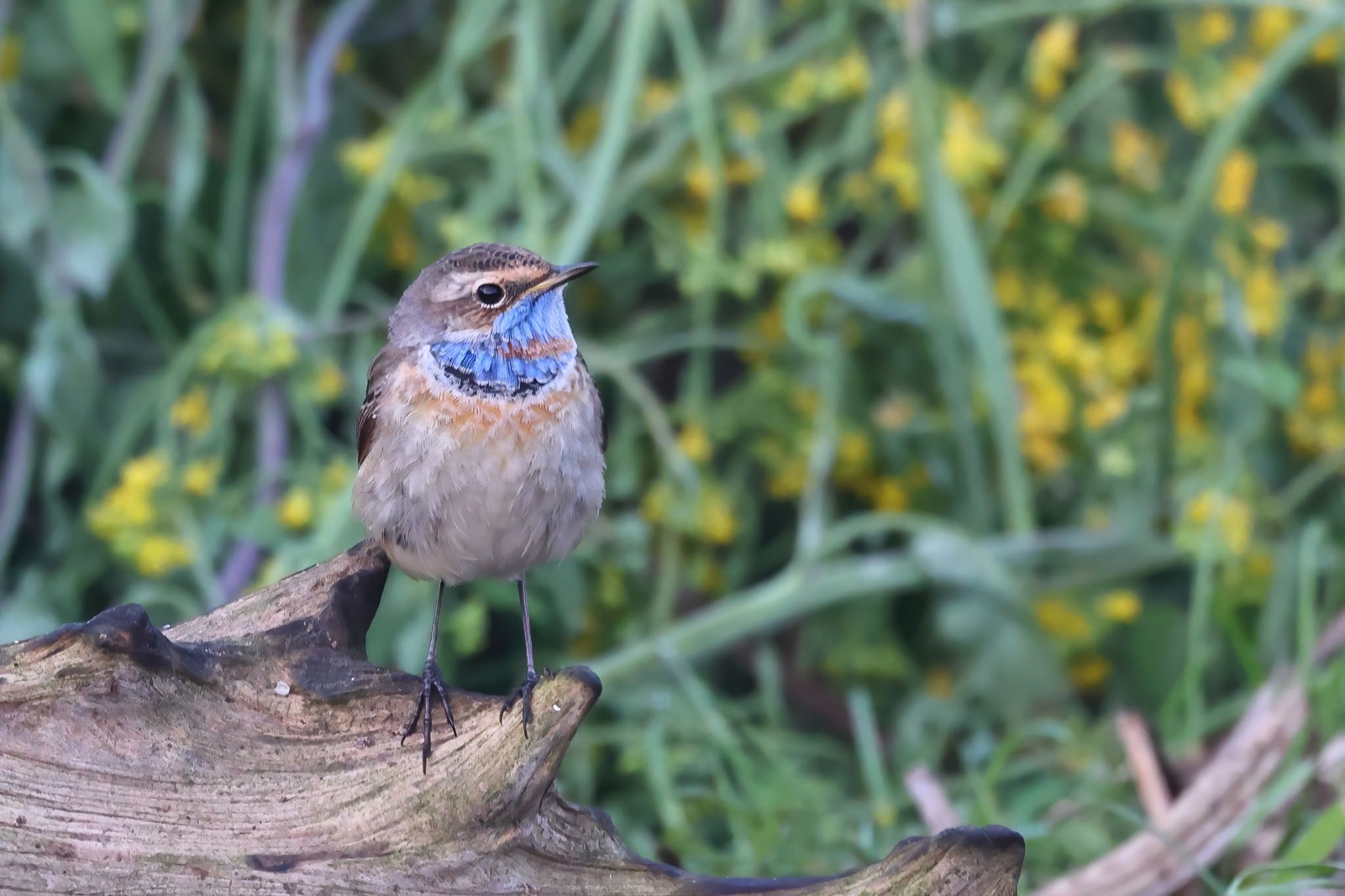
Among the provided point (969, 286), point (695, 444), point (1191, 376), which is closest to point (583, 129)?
point (695, 444)

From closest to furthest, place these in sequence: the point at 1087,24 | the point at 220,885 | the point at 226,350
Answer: the point at 220,885 < the point at 226,350 < the point at 1087,24

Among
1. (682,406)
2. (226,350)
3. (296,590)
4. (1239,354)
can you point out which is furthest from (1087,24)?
(296,590)

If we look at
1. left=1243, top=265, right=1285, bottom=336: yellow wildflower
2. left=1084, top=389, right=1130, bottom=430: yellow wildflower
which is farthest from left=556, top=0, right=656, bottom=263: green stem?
left=1243, top=265, right=1285, bottom=336: yellow wildflower

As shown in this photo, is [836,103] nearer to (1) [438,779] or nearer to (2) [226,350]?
(2) [226,350]

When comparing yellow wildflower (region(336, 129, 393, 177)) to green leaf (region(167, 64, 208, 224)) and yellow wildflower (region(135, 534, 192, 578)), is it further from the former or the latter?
yellow wildflower (region(135, 534, 192, 578))

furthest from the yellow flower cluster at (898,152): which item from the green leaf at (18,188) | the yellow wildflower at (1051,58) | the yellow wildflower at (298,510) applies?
the green leaf at (18,188)

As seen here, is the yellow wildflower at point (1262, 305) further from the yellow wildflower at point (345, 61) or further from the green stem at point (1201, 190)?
the yellow wildflower at point (345, 61)
